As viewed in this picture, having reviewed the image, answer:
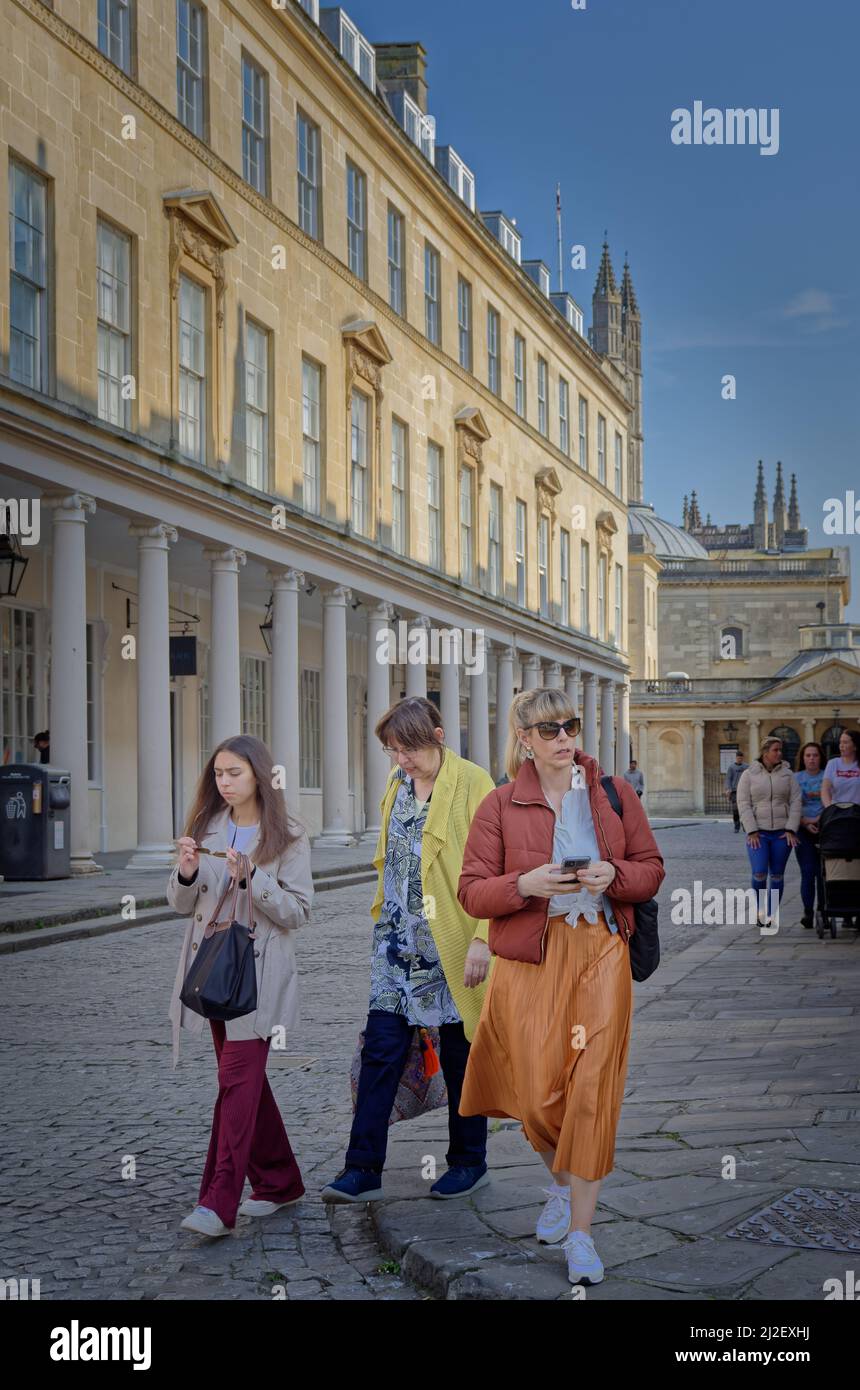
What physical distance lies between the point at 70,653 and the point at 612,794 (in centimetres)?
1550

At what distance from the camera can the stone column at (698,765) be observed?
76.6m

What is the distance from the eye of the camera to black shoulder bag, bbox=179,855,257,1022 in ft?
17.6

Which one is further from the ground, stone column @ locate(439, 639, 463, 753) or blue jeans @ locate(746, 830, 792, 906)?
stone column @ locate(439, 639, 463, 753)

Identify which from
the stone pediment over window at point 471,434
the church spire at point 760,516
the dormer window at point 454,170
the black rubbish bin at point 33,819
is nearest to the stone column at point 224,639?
the black rubbish bin at point 33,819

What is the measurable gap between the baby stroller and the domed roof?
89197 millimetres

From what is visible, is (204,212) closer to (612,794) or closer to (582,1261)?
(612,794)

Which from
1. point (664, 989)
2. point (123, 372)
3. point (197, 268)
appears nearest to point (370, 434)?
point (197, 268)

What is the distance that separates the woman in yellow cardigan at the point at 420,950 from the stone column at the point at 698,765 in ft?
234

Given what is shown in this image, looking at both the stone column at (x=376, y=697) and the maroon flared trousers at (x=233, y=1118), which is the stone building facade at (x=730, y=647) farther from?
the maroon flared trousers at (x=233, y=1118)

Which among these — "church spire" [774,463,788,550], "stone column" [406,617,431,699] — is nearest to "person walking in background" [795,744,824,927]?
"stone column" [406,617,431,699]

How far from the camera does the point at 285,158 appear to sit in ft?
91.6

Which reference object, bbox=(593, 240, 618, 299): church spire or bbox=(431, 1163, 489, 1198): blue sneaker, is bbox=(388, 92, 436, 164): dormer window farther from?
bbox=(593, 240, 618, 299): church spire

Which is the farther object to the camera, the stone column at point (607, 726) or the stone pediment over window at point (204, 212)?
the stone column at point (607, 726)
